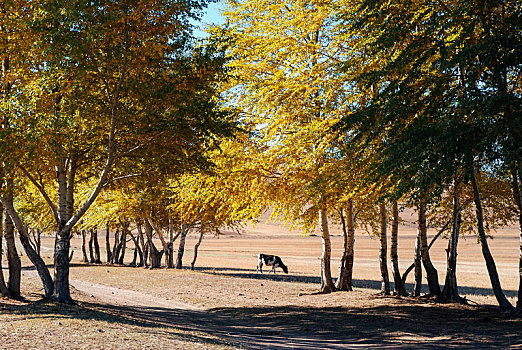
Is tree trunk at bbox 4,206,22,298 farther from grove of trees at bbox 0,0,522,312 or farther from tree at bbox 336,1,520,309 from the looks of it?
tree at bbox 336,1,520,309

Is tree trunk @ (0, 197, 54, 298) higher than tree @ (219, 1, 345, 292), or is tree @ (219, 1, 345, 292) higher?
tree @ (219, 1, 345, 292)

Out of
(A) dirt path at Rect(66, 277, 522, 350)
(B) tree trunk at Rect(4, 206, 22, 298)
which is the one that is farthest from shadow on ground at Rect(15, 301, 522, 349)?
(B) tree trunk at Rect(4, 206, 22, 298)

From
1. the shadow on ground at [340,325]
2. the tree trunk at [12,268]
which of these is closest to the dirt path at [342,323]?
the shadow on ground at [340,325]

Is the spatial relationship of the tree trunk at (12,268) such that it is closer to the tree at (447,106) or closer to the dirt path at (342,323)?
the dirt path at (342,323)

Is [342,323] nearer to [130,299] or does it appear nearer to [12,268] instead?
[130,299]

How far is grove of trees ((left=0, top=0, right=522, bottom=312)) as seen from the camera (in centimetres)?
1127

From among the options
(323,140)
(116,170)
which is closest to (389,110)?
(323,140)

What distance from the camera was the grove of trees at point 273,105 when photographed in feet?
37.0

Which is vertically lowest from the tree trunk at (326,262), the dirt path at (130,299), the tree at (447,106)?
the dirt path at (130,299)

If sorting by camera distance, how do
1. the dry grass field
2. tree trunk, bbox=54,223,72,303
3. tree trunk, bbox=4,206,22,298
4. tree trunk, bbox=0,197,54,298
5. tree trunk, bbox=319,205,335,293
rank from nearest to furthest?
the dry grass field → tree trunk, bbox=54,223,72,303 → tree trunk, bbox=0,197,54,298 → tree trunk, bbox=4,206,22,298 → tree trunk, bbox=319,205,335,293

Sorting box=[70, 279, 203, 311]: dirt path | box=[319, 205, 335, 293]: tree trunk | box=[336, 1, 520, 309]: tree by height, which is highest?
box=[336, 1, 520, 309]: tree

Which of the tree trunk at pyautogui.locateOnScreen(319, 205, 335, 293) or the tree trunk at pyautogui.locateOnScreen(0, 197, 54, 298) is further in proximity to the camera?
the tree trunk at pyautogui.locateOnScreen(319, 205, 335, 293)

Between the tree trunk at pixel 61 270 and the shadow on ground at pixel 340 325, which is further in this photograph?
the tree trunk at pixel 61 270

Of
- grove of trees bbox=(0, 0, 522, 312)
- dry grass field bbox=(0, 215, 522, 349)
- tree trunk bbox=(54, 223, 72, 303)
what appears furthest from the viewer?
tree trunk bbox=(54, 223, 72, 303)
